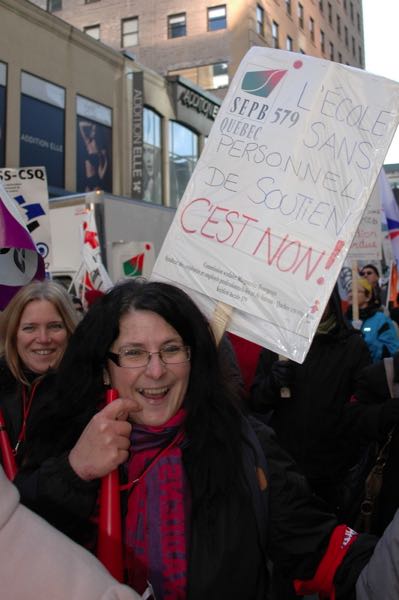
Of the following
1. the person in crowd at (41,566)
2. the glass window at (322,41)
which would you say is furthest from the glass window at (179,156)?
the person in crowd at (41,566)

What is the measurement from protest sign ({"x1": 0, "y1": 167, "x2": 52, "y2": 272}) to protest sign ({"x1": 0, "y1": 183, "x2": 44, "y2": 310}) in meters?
2.43

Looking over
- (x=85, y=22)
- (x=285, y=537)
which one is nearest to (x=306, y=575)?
(x=285, y=537)

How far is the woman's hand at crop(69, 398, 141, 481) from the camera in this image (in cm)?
161

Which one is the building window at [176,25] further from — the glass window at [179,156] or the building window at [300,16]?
the building window at [300,16]

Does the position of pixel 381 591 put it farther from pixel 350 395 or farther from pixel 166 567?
pixel 350 395

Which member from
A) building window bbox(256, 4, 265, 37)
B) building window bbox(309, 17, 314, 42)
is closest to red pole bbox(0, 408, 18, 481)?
building window bbox(256, 4, 265, 37)

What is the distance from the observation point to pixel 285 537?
1780mm

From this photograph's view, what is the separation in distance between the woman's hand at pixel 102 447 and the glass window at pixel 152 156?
20611mm

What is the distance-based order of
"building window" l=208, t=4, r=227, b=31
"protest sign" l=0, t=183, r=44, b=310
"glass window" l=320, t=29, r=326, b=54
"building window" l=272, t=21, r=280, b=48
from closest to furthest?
"protest sign" l=0, t=183, r=44, b=310 → "building window" l=208, t=4, r=227, b=31 → "building window" l=272, t=21, r=280, b=48 → "glass window" l=320, t=29, r=326, b=54

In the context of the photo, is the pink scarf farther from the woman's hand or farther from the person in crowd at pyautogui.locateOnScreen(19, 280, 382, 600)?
the woman's hand

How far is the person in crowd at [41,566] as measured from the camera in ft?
2.77

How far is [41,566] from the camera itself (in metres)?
0.87

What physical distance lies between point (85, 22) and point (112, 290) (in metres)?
36.3

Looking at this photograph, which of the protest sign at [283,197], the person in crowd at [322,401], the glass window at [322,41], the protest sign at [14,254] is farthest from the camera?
the glass window at [322,41]
